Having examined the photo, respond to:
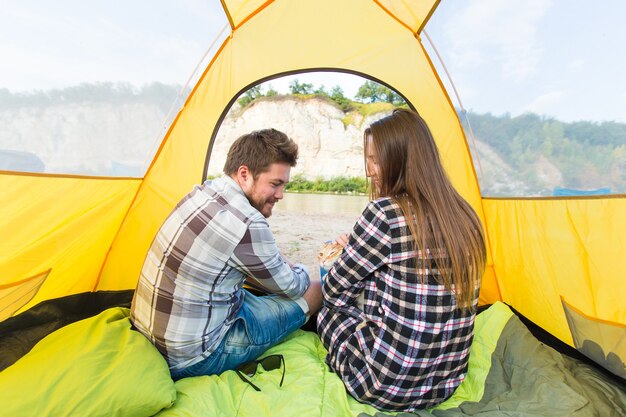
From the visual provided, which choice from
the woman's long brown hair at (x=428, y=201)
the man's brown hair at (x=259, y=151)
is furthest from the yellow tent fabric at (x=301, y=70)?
the woman's long brown hair at (x=428, y=201)

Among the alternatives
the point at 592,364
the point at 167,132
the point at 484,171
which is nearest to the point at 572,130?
the point at 484,171

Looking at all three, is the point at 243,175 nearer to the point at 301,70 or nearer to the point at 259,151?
the point at 259,151

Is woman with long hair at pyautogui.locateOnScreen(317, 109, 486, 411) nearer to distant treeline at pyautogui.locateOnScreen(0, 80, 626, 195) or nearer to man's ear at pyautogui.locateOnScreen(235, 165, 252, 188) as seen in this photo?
man's ear at pyautogui.locateOnScreen(235, 165, 252, 188)

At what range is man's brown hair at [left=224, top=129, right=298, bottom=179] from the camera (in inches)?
57.9

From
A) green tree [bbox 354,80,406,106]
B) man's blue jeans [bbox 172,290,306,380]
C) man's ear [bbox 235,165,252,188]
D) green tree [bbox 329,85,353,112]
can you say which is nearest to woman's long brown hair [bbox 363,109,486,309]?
man's ear [bbox 235,165,252,188]

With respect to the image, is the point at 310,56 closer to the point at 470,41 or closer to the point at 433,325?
the point at 470,41

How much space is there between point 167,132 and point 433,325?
5.19 feet

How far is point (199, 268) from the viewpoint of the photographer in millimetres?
1214

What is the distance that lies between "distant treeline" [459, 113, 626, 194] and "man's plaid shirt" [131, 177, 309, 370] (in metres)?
1.19

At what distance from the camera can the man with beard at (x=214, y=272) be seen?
122 cm

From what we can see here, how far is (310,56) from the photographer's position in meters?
2.00

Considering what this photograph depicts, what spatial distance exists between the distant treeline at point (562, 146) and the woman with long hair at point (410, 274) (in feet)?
2.03

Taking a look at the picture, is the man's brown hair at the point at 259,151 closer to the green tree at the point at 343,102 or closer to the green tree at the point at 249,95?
the green tree at the point at 249,95

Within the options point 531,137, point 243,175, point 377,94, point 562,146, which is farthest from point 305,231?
point 562,146
